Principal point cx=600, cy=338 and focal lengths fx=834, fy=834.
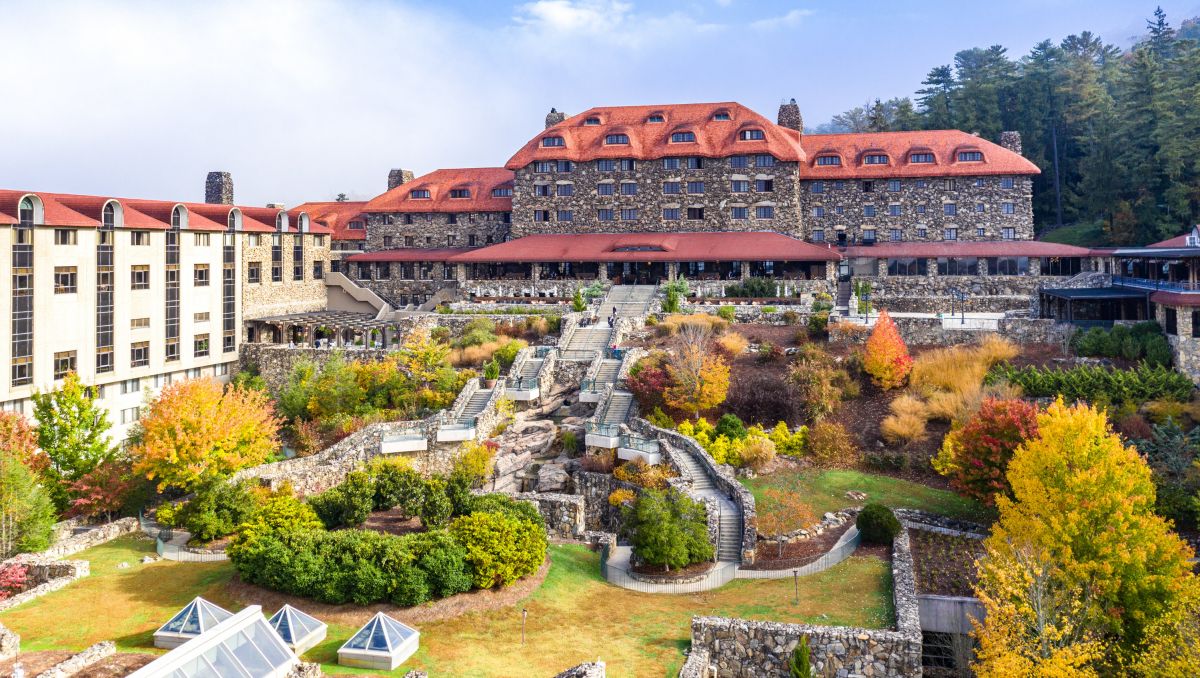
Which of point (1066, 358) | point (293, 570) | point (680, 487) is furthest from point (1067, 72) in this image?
point (293, 570)

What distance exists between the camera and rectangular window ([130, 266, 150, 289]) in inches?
1788

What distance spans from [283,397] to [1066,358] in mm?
38461

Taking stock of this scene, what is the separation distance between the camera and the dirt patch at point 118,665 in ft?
56.0

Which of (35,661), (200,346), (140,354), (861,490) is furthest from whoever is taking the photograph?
(200,346)

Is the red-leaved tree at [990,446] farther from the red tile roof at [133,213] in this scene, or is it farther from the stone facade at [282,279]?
the stone facade at [282,279]

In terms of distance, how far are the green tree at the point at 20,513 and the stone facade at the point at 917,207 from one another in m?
50.7

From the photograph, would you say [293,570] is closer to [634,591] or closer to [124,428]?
[634,591]

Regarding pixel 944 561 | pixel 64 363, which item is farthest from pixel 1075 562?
pixel 64 363

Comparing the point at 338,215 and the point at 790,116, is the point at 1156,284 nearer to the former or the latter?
the point at 790,116

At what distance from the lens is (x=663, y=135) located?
64.0 m

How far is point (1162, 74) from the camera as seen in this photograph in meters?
66.2

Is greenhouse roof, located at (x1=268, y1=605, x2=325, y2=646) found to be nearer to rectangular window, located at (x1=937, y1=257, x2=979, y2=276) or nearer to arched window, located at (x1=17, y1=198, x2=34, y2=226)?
arched window, located at (x1=17, y1=198, x2=34, y2=226)

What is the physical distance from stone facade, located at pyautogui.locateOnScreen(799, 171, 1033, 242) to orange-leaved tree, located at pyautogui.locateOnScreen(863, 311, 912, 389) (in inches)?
1008

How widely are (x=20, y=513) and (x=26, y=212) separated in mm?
19445
